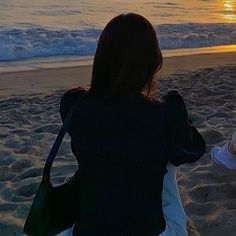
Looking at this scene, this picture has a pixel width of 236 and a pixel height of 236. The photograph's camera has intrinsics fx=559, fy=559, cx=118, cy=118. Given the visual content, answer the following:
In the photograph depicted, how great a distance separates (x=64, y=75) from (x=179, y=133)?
715 cm

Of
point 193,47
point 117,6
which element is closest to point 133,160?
point 193,47

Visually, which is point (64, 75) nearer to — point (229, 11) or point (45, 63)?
point (45, 63)

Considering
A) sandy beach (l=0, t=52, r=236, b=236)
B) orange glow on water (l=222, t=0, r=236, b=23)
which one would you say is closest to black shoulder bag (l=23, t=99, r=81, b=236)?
sandy beach (l=0, t=52, r=236, b=236)

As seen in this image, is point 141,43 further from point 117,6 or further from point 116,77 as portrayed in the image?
point 117,6

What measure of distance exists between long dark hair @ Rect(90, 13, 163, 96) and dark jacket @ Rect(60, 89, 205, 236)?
0.20ft

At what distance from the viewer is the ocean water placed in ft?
43.7

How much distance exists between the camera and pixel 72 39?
14.1 metres

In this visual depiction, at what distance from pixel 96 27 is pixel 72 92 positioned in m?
14.4

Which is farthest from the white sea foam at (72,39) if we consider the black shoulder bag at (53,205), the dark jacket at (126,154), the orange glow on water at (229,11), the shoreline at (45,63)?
the dark jacket at (126,154)

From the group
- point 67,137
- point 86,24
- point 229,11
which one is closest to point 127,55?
point 67,137

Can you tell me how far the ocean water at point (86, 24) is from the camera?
43.7ft

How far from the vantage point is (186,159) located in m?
2.11

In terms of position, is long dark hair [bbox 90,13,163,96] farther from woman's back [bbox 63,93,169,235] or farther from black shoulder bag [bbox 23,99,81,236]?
black shoulder bag [bbox 23,99,81,236]

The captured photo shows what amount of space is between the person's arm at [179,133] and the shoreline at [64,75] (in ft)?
16.1
